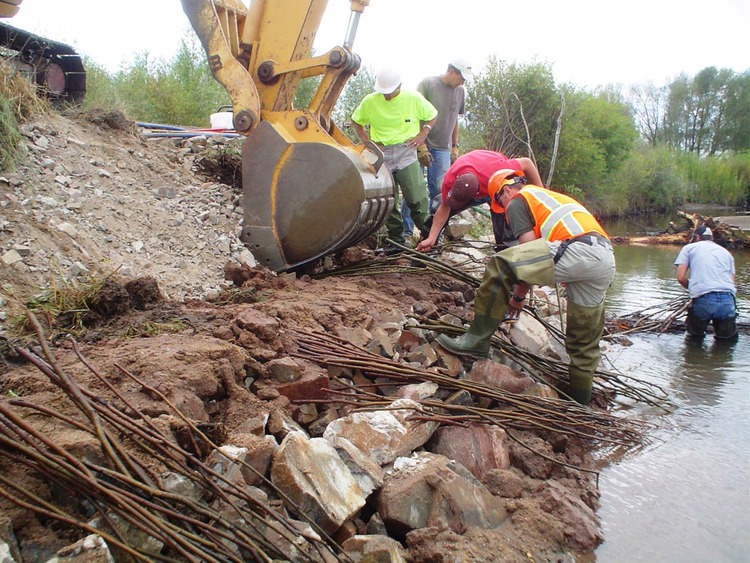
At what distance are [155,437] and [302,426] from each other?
3.26 feet

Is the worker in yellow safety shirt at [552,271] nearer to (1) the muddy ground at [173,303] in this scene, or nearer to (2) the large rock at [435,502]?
(1) the muddy ground at [173,303]

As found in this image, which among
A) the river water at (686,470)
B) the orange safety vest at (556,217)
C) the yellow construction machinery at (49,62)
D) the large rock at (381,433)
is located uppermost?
the yellow construction machinery at (49,62)

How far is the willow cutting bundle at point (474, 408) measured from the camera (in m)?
3.30

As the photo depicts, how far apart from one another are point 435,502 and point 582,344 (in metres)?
2.03

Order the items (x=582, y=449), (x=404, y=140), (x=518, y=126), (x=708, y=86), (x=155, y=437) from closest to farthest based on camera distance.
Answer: (x=155, y=437) → (x=582, y=449) → (x=404, y=140) → (x=518, y=126) → (x=708, y=86)

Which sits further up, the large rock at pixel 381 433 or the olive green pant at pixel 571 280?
the olive green pant at pixel 571 280

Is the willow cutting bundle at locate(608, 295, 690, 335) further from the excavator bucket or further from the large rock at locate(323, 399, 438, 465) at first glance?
the large rock at locate(323, 399, 438, 465)

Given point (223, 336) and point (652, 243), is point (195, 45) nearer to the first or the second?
point (652, 243)

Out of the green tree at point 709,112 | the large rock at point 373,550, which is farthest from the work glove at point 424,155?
the green tree at point 709,112

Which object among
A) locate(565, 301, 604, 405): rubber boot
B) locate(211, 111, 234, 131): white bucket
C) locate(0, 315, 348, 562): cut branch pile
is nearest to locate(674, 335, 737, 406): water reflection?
locate(565, 301, 604, 405): rubber boot

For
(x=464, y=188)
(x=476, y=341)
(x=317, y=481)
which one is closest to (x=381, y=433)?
(x=317, y=481)

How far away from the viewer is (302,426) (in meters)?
2.97

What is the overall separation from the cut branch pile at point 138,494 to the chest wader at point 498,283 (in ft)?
6.71

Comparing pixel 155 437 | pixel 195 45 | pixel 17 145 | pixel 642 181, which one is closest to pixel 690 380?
pixel 155 437
